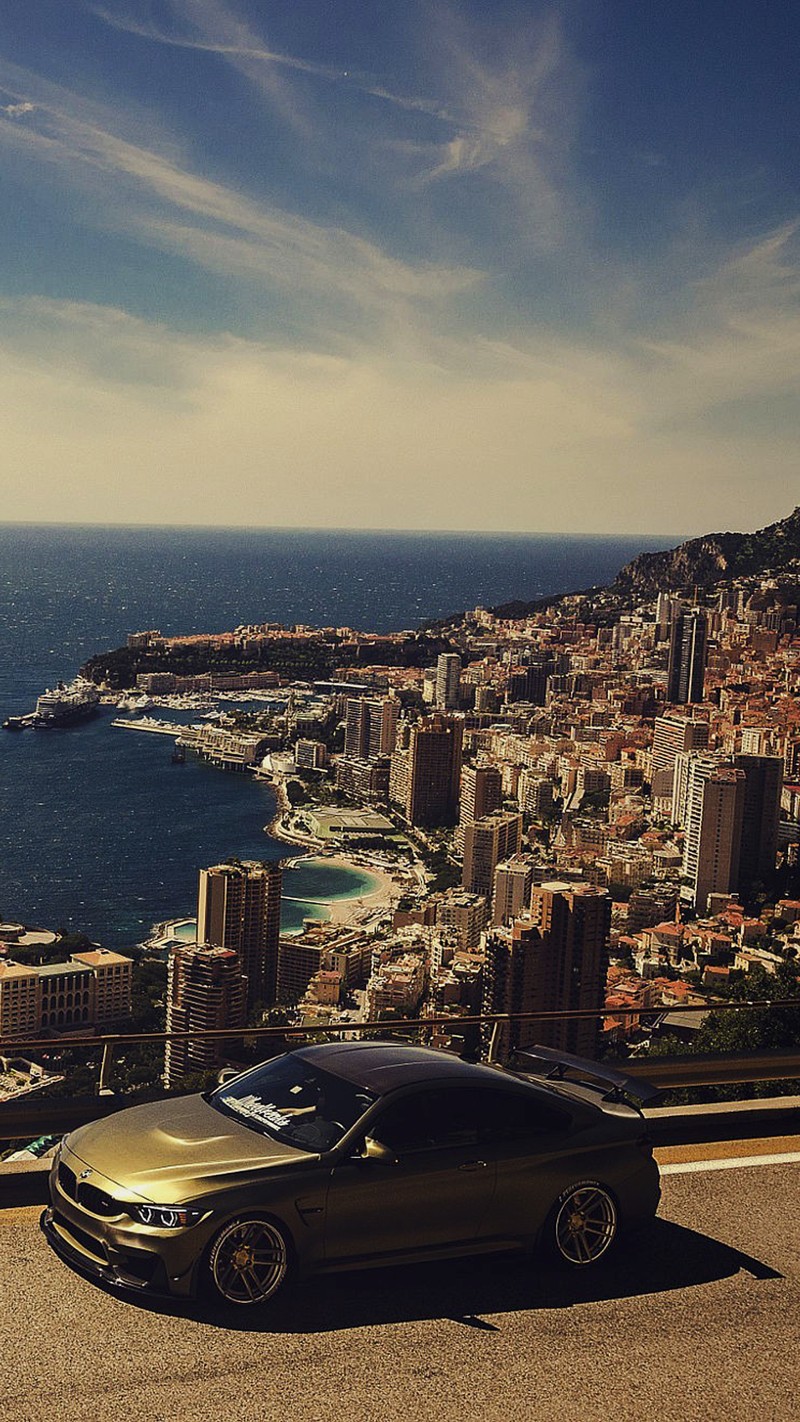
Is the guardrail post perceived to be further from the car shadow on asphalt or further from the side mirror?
the side mirror

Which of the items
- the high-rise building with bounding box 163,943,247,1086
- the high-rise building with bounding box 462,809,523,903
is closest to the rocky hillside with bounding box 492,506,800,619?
the high-rise building with bounding box 462,809,523,903

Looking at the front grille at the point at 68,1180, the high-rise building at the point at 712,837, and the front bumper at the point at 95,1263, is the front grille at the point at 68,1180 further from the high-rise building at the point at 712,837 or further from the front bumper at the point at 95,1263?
the high-rise building at the point at 712,837

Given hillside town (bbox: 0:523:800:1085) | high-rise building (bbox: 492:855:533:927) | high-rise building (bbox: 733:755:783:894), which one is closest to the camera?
hillside town (bbox: 0:523:800:1085)

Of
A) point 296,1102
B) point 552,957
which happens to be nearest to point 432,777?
point 552,957

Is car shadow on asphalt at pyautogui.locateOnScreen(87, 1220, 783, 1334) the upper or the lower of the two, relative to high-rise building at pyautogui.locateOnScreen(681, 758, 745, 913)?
upper

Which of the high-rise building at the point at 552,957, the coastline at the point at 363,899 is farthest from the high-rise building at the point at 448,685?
the high-rise building at the point at 552,957

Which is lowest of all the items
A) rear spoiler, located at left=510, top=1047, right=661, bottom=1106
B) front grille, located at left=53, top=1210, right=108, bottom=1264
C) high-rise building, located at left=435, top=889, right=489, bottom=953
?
high-rise building, located at left=435, top=889, right=489, bottom=953
